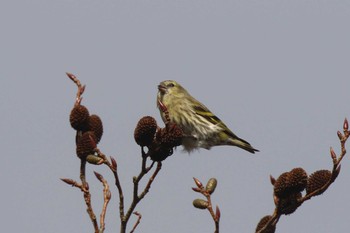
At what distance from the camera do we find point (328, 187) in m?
3.17

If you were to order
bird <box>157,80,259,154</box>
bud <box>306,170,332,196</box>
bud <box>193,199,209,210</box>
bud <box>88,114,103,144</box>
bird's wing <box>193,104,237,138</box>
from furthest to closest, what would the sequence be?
bird's wing <box>193,104,237,138</box> < bird <box>157,80,259,154</box> < bud <box>88,114,103,144</box> < bud <box>193,199,209,210</box> < bud <box>306,170,332,196</box>

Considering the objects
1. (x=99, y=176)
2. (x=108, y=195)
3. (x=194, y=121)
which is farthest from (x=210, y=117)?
(x=108, y=195)

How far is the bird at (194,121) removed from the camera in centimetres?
A: 811

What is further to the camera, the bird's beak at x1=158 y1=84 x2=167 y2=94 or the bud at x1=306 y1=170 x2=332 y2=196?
the bird's beak at x1=158 y1=84 x2=167 y2=94

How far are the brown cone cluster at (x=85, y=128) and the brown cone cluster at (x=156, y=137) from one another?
24 cm

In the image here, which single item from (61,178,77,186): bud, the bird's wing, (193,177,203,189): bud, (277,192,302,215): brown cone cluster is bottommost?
(277,192,302,215): brown cone cluster

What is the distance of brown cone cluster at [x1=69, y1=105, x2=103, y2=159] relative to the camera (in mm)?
3256

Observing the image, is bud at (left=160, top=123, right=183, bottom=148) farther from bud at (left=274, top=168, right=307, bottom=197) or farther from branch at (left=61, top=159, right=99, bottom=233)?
bud at (left=274, top=168, right=307, bottom=197)

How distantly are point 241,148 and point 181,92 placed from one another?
51.0 inches

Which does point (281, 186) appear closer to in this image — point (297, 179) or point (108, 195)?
point (297, 179)

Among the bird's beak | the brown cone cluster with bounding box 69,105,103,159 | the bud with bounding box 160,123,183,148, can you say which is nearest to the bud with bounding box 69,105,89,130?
the brown cone cluster with bounding box 69,105,103,159

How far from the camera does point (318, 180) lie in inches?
125

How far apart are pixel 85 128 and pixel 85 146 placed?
0.54ft

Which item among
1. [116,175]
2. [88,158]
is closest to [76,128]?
[88,158]
